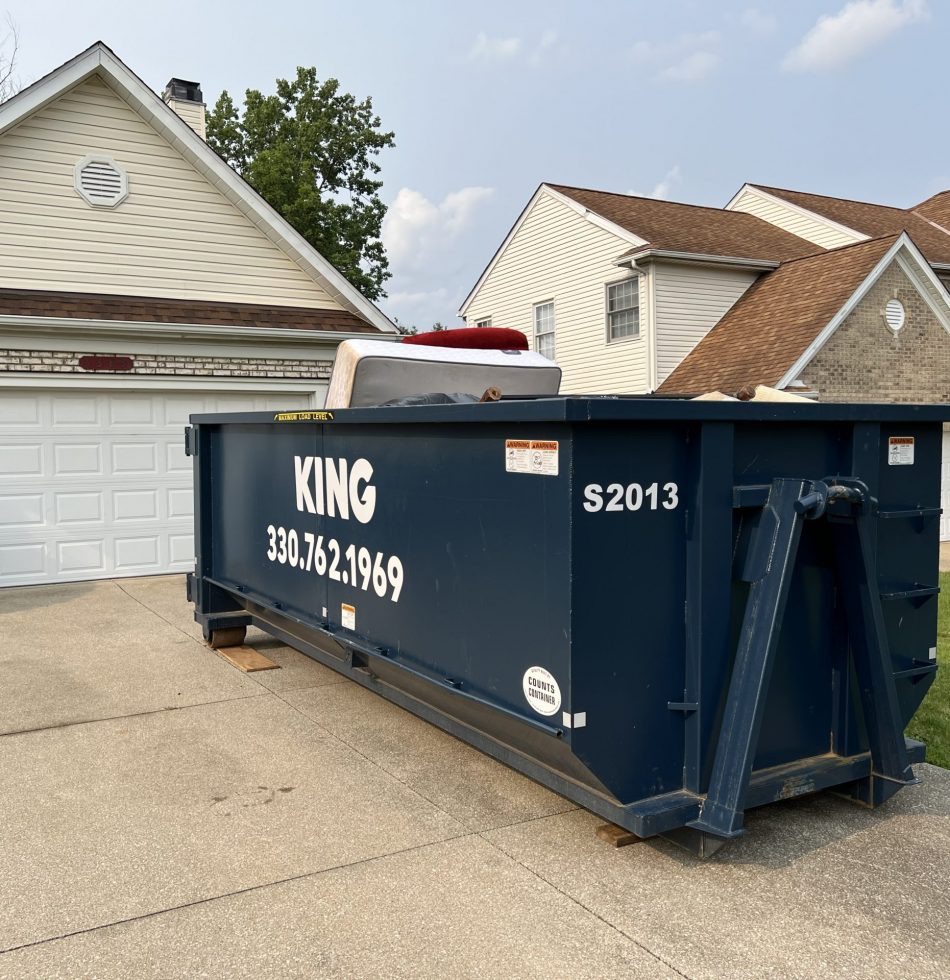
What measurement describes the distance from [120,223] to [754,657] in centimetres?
1043

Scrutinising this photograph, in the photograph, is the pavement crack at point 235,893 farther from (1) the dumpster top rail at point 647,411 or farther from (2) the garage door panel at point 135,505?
(2) the garage door panel at point 135,505

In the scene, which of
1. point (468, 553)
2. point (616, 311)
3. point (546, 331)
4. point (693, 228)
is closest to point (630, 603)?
point (468, 553)

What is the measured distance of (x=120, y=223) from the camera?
11.7 meters

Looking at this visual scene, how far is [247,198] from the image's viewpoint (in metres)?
12.3

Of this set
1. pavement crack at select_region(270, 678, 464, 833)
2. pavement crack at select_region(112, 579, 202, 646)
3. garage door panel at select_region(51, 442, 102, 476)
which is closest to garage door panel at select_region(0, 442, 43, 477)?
garage door panel at select_region(51, 442, 102, 476)

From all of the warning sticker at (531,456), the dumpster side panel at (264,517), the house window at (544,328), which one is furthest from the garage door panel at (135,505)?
the house window at (544,328)

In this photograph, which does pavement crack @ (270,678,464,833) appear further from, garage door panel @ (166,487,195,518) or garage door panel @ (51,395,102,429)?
garage door panel @ (51,395,102,429)

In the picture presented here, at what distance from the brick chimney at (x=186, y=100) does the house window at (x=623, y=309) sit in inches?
340

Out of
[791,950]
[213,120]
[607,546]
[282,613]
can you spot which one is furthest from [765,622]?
[213,120]

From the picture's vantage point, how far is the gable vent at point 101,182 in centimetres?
1149

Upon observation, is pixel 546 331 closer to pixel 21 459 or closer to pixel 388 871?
pixel 21 459

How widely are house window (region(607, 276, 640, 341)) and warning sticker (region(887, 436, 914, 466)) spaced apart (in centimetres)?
1519

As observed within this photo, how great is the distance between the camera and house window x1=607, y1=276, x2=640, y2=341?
63.0ft

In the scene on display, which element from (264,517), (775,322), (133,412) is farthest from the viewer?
(775,322)
